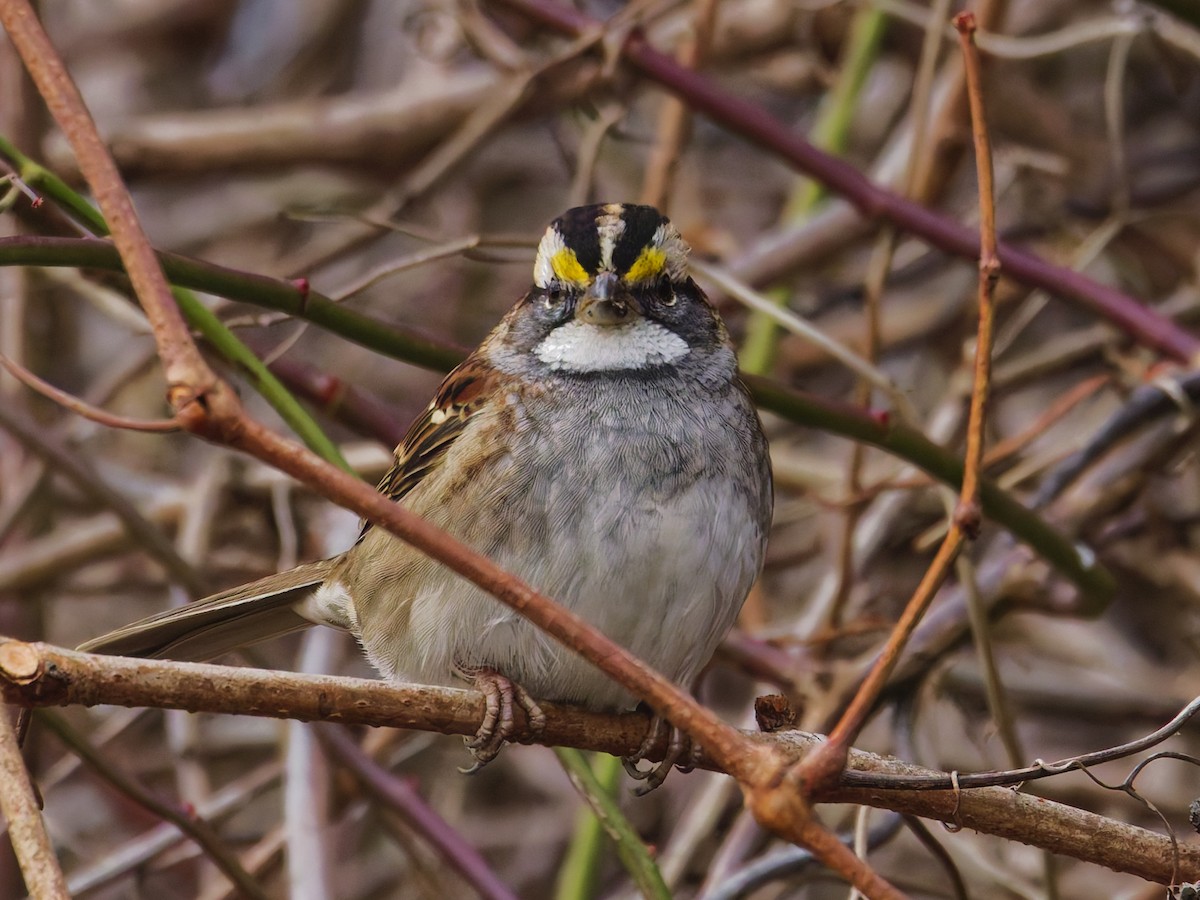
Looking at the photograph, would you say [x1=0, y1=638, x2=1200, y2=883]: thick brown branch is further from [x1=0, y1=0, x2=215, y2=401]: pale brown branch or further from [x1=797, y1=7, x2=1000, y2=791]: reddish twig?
[x1=0, y1=0, x2=215, y2=401]: pale brown branch

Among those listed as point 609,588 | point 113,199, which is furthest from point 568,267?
point 113,199

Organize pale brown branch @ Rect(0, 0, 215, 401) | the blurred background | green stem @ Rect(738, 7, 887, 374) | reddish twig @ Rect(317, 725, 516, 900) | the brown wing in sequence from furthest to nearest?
green stem @ Rect(738, 7, 887, 374) → the blurred background → reddish twig @ Rect(317, 725, 516, 900) → the brown wing → pale brown branch @ Rect(0, 0, 215, 401)

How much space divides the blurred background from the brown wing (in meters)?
0.23

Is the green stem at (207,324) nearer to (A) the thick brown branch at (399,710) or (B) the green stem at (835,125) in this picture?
(A) the thick brown branch at (399,710)

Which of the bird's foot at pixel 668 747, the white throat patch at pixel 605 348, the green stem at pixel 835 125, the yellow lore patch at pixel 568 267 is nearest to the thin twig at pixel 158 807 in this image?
the bird's foot at pixel 668 747

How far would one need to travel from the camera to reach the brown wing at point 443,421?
302 centimetres

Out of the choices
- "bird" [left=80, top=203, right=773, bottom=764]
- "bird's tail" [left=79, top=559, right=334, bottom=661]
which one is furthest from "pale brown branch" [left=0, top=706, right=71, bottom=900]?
"bird's tail" [left=79, top=559, right=334, bottom=661]

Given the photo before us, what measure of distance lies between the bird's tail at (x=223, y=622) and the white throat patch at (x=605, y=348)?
69 centimetres

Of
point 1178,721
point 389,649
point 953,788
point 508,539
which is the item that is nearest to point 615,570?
point 508,539

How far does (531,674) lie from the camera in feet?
9.11

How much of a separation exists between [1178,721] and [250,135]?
403 centimetres

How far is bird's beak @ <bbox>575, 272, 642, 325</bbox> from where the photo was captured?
9.52 feet

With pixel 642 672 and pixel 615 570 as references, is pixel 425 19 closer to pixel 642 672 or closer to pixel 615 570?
pixel 615 570

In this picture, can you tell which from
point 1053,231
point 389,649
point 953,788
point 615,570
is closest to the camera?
point 953,788
